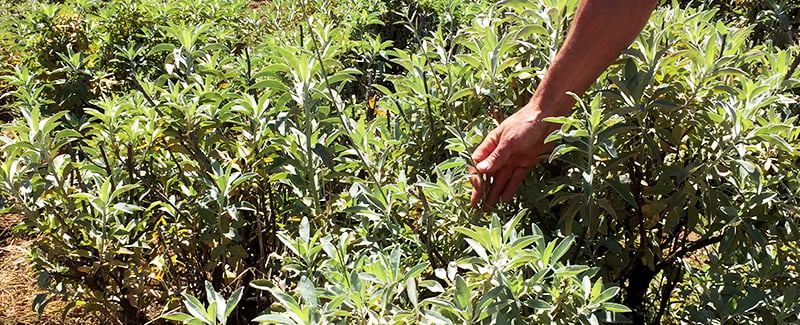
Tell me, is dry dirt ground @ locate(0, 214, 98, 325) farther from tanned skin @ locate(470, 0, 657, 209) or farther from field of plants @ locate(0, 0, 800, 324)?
tanned skin @ locate(470, 0, 657, 209)

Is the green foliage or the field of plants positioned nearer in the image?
the green foliage

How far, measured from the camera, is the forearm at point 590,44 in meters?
1.82

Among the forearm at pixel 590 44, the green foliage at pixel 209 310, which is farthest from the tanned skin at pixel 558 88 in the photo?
the green foliage at pixel 209 310

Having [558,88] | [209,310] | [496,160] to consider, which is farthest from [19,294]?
[558,88]

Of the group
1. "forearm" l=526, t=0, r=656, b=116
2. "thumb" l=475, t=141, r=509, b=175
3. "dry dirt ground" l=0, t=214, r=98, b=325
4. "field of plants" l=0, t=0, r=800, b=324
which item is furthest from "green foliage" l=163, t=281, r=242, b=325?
"dry dirt ground" l=0, t=214, r=98, b=325

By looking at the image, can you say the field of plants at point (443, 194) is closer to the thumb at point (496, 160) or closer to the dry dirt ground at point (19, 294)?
the thumb at point (496, 160)

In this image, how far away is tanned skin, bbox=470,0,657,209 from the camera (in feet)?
6.00

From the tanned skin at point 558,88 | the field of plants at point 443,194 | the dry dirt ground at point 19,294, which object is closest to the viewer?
the field of plants at point 443,194

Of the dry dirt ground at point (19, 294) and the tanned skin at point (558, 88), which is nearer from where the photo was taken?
the tanned skin at point (558, 88)

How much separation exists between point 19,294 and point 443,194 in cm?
243

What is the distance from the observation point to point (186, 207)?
2408 millimetres

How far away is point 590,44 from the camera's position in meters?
1.84

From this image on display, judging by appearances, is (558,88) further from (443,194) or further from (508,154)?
(443,194)

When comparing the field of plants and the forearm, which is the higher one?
the forearm
